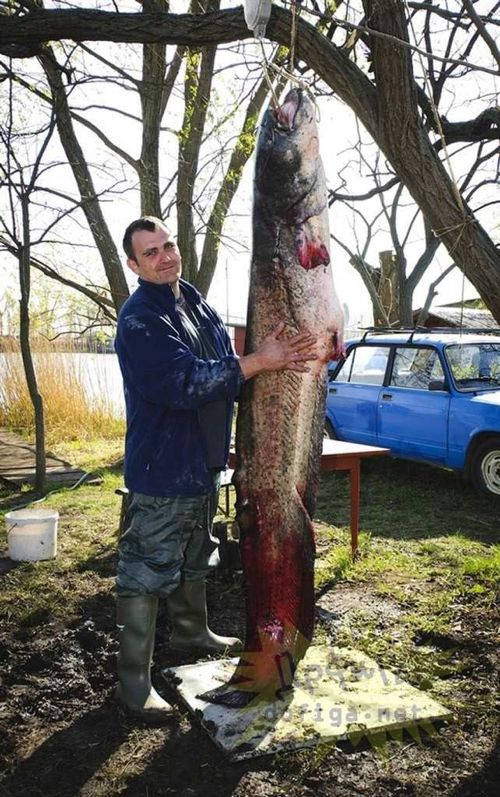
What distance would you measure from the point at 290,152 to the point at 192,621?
2509mm

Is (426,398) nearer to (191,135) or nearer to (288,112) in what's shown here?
(191,135)

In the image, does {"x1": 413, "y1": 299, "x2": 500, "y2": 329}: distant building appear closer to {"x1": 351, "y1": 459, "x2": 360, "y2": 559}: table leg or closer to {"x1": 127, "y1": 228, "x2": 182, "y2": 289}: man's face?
{"x1": 351, "y1": 459, "x2": 360, "y2": 559}: table leg

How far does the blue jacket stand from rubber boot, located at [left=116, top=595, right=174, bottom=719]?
1.72ft

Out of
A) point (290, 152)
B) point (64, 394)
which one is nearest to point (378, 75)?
point (290, 152)

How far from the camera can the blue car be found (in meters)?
8.59

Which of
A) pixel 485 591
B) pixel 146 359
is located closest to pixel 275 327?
pixel 146 359

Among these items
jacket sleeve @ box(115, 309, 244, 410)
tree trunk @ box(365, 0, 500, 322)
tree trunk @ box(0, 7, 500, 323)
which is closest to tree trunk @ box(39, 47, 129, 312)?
tree trunk @ box(0, 7, 500, 323)

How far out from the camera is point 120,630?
3.56 metres

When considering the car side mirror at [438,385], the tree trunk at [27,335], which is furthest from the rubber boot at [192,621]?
the car side mirror at [438,385]

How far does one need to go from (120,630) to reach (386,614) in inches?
77.4

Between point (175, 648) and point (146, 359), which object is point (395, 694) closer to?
→ point (175, 648)

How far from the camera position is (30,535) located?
5984 millimetres

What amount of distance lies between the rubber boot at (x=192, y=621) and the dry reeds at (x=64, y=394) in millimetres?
9416

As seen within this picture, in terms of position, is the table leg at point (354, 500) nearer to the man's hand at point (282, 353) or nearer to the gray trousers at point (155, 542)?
the gray trousers at point (155, 542)
